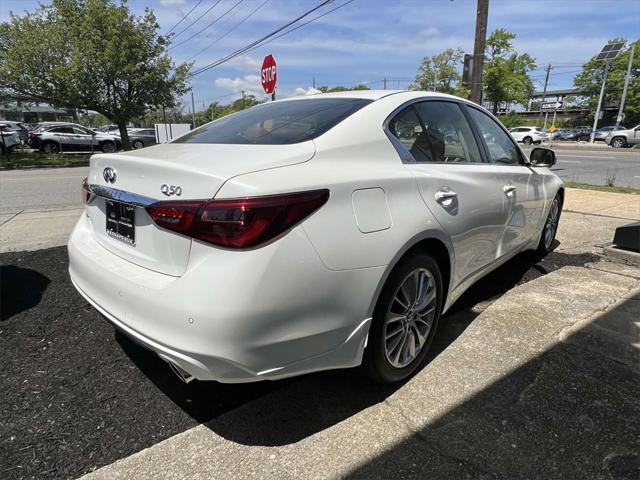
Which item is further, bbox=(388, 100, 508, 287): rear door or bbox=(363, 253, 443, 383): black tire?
bbox=(388, 100, 508, 287): rear door

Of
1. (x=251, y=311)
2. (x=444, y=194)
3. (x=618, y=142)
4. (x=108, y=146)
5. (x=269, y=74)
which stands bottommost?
(x=618, y=142)

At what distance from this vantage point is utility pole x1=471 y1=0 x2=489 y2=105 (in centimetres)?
1003

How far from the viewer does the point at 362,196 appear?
2.12m

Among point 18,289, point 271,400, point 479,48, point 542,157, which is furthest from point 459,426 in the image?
point 479,48

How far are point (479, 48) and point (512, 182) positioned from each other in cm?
807

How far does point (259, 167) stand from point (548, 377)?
212 centimetres

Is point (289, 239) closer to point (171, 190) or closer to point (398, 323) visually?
point (171, 190)

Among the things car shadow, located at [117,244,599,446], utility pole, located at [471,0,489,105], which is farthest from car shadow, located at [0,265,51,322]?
utility pole, located at [471,0,489,105]

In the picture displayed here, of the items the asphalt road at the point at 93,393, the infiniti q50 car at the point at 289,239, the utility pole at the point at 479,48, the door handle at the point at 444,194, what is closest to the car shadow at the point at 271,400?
the asphalt road at the point at 93,393

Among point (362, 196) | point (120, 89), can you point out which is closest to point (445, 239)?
point (362, 196)

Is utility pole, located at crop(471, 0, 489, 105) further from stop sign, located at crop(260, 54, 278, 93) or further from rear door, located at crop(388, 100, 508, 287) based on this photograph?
rear door, located at crop(388, 100, 508, 287)

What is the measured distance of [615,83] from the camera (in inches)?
2263

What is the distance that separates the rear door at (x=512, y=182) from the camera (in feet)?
11.5

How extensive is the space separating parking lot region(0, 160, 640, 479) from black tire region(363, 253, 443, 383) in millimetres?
116
